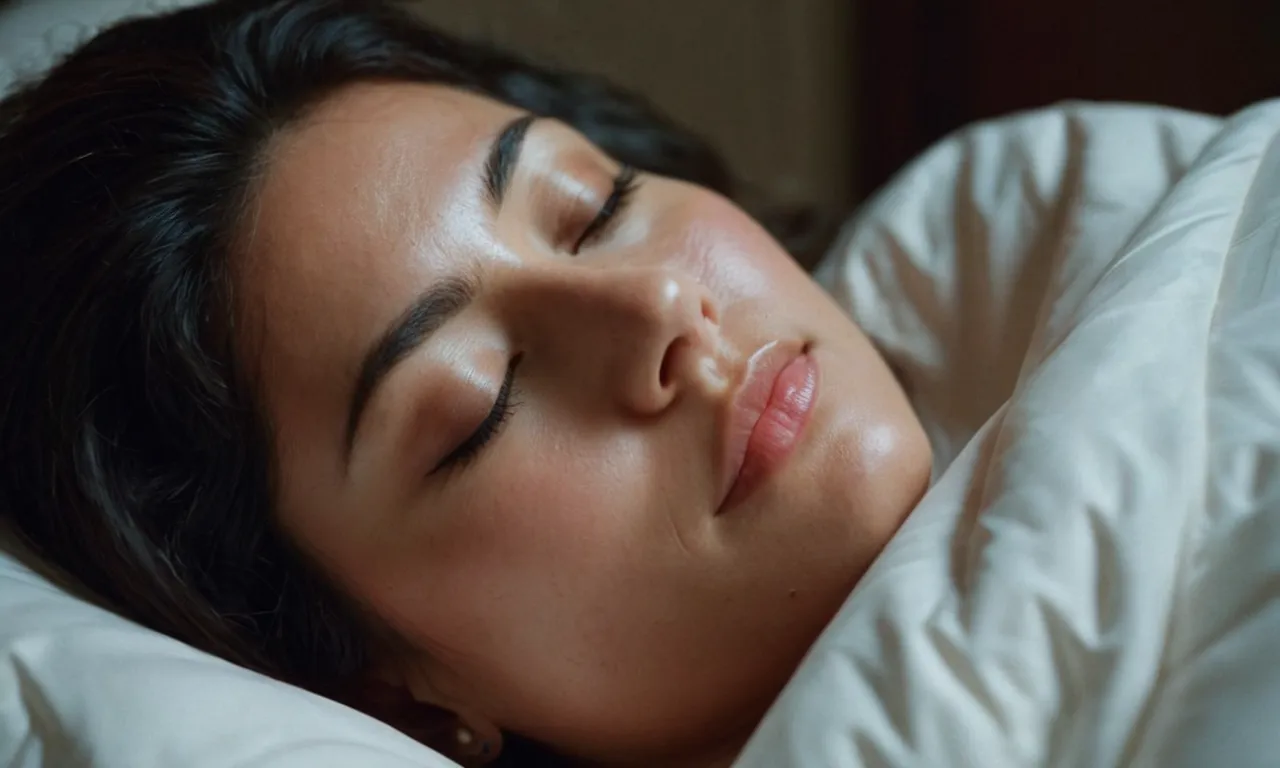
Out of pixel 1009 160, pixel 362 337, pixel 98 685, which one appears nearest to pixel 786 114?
pixel 1009 160

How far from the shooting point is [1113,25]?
4.72 feet

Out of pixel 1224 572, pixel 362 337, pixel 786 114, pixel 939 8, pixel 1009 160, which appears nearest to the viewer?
pixel 1224 572

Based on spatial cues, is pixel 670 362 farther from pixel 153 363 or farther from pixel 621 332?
pixel 153 363

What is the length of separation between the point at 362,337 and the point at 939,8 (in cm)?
116

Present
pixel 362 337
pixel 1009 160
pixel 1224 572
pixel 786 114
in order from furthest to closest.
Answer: pixel 786 114 < pixel 1009 160 < pixel 362 337 < pixel 1224 572

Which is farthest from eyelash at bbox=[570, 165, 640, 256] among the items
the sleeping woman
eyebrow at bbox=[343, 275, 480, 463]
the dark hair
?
the dark hair

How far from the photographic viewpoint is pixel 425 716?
82 cm

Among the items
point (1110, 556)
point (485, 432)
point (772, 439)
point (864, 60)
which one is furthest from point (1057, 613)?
point (864, 60)

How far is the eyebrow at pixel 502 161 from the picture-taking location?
737 millimetres

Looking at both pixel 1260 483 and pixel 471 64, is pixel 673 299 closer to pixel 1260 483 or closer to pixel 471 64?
pixel 1260 483

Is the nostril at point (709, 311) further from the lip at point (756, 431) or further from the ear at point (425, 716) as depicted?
the ear at point (425, 716)

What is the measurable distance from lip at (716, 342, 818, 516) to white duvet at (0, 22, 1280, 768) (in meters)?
0.09

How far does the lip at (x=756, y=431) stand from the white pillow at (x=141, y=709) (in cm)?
23

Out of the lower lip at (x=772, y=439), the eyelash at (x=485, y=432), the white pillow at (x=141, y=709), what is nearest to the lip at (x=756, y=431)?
the lower lip at (x=772, y=439)
